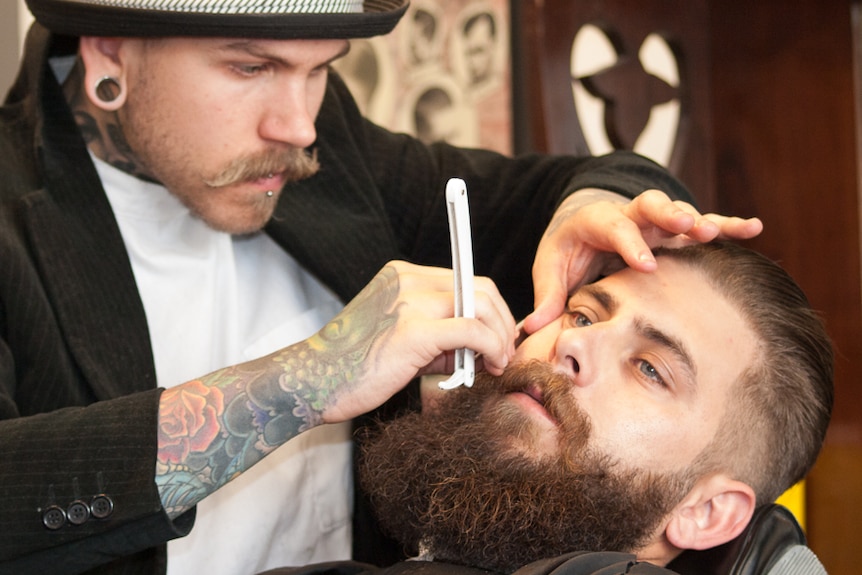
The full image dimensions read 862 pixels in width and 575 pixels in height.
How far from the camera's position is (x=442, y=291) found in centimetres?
141

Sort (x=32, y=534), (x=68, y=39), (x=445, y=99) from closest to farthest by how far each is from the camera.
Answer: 1. (x=32, y=534)
2. (x=68, y=39)
3. (x=445, y=99)

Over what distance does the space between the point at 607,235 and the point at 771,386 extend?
343mm

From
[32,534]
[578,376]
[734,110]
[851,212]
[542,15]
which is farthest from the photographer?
[734,110]

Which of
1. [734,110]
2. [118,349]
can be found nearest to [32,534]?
[118,349]

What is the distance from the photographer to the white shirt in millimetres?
1834

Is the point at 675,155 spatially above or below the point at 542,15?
below

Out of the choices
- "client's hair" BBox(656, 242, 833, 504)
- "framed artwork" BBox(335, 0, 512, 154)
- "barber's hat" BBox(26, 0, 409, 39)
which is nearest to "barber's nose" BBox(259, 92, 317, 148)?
"barber's hat" BBox(26, 0, 409, 39)

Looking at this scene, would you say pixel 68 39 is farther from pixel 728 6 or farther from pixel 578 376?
pixel 728 6

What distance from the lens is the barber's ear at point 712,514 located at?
1553 mm

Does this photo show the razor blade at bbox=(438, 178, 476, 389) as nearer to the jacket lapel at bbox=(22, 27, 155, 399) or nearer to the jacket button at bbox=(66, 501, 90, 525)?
the jacket button at bbox=(66, 501, 90, 525)

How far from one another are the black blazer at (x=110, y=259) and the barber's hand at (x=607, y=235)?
0.51 feet

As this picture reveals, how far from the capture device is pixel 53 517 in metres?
1.32

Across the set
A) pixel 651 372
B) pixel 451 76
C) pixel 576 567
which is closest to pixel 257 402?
pixel 576 567

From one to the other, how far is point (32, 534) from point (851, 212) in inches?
89.4
